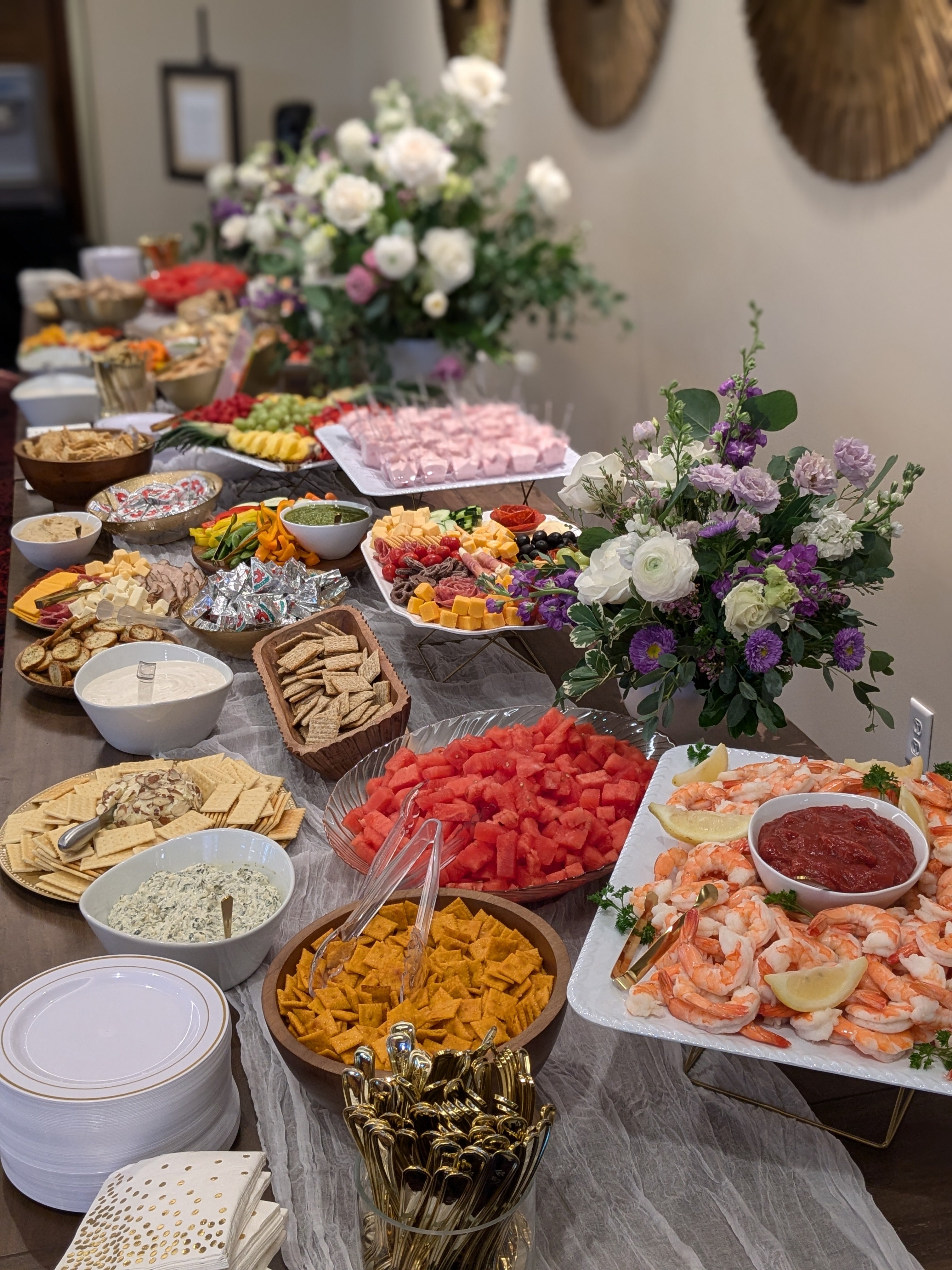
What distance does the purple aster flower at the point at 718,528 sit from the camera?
1.36m

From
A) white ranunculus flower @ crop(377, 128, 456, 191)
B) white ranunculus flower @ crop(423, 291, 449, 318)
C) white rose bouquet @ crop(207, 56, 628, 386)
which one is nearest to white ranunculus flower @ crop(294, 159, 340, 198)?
white rose bouquet @ crop(207, 56, 628, 386)

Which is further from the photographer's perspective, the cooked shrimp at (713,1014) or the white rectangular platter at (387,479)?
the white rectangular platter at (387,479)

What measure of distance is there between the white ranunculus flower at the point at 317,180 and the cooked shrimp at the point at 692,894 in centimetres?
257

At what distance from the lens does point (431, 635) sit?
2.00 metres

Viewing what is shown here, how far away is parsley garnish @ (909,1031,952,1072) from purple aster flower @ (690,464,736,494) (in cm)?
64

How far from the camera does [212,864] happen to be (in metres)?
1.30

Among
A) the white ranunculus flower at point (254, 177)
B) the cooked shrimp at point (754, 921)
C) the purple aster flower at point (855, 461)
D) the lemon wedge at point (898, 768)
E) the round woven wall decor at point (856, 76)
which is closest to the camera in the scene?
the cooked shrimp at point (754, 921)

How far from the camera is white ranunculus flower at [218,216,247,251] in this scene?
3.84m

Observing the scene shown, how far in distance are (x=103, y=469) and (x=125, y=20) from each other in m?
5.07

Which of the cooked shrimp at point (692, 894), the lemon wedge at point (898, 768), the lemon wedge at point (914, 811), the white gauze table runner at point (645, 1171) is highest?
the lemon wedge at point (914, 811)

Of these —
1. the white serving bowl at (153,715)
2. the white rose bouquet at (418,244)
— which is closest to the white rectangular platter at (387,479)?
the white serving bowl at (153,715)

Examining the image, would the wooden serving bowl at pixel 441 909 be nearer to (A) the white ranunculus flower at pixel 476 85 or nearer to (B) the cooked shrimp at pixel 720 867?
(B) the cooked shrimp at pixel 720 867

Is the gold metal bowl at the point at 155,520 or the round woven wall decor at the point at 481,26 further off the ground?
the round woven wall decor at the point at 481,26

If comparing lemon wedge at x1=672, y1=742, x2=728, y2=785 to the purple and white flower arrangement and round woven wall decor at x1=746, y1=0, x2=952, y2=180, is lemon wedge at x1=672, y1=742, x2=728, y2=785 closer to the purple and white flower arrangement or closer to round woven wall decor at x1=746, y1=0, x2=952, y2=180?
the purple and white flower arrangement
